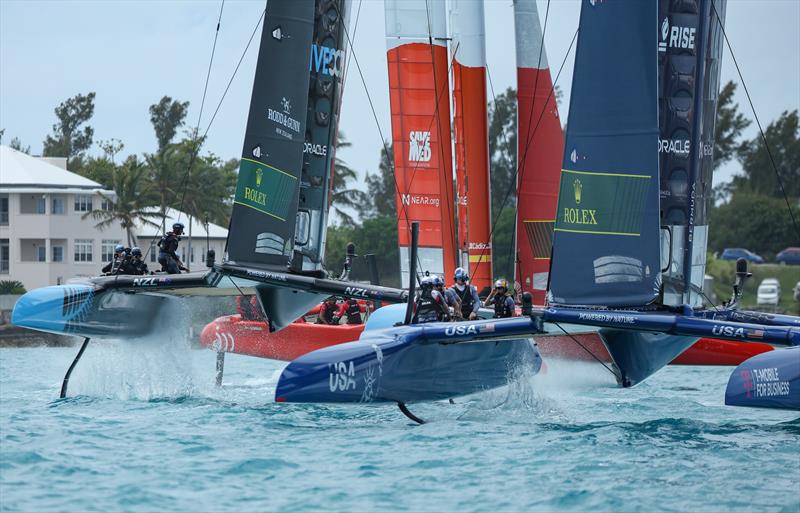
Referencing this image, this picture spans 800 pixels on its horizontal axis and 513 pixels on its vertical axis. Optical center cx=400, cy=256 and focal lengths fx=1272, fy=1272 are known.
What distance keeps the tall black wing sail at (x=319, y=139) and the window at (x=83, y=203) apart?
32396mm

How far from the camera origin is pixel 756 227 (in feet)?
198

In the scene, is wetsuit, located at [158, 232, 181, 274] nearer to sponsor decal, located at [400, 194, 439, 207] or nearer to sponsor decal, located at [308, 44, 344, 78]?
sponsor decal, located at [308, 44, 344, 78]

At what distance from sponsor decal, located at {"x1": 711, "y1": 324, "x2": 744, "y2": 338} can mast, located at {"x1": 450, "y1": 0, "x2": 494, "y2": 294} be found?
797 cm

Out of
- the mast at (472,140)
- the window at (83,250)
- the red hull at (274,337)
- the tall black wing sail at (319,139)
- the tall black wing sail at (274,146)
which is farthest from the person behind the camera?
the window at (83,250)

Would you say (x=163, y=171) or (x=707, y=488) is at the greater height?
(x=163, y=171)

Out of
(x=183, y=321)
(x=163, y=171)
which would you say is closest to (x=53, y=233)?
(x=163, y=171)

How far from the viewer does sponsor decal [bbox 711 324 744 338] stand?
1103cm

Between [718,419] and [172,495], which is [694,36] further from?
[172,495]

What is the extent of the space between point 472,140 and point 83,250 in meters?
30.4

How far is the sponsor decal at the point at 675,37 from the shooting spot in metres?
14.2

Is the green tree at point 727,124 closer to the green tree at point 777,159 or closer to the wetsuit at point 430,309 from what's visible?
the green tree at point 777,159

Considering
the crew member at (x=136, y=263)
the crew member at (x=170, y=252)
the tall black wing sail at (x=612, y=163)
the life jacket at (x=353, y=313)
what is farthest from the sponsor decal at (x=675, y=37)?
the life jacket at (x=353, y=313)

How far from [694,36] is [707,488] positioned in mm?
6999

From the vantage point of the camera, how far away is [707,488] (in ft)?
28.9
